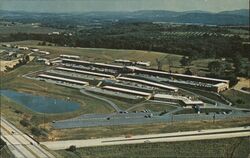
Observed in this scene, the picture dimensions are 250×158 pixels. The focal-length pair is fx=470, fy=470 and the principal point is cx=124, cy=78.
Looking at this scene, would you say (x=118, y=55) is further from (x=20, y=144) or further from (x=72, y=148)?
(x=72, y=148)

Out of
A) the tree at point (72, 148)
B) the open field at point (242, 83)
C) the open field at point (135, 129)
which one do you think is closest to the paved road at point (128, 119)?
the open field at point (135, 129)

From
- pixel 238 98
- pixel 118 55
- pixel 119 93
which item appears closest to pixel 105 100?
pixel 119 93

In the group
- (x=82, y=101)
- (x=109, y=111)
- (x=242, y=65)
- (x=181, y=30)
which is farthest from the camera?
(x=181, y=30)

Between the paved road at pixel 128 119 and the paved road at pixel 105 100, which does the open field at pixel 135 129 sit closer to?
the paved road at pixel 128 119

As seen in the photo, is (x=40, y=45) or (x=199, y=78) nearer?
(x=199, y=78)

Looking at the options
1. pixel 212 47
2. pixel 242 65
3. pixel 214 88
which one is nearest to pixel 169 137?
pixel 214 88

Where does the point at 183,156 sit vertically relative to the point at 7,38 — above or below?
below

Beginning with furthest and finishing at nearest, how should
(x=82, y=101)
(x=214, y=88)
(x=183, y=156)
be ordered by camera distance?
(x=214, y=88)
(x=82, y=101)
(x=183, y=156)

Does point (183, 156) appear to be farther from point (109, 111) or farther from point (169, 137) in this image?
point (109, 111)
